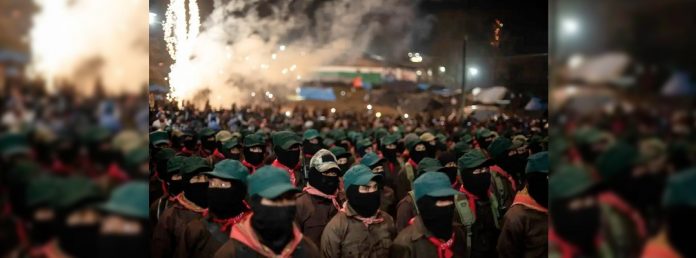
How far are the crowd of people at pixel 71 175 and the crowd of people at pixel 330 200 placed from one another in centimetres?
130

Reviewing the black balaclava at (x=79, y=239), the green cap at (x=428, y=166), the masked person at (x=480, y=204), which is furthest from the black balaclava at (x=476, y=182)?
the black balaclava at (x=79, y=239)

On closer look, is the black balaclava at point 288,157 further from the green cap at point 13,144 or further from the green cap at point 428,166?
the green cap at point 13,144

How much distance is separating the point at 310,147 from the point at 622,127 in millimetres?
7191

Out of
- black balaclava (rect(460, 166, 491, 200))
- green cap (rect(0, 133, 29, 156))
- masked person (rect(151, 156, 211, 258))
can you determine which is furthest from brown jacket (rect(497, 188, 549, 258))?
green cap (rect(0, 133, 29, 156))

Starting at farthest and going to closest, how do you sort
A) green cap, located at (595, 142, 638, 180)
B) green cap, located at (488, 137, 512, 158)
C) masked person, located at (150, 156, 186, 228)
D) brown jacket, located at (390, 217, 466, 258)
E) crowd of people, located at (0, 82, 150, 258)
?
green cap, located at (488, 137, 512, 158), masked person, located at (150, 156, 186, 228), brown jacket, located at (390, 217, 466, 258), crowd of people, located at (0, 82, 150, 258), green cap, located at (595, 142, 638, 180)

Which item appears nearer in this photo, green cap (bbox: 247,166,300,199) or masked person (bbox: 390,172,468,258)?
green cap (bbox: 247,166,300,199)

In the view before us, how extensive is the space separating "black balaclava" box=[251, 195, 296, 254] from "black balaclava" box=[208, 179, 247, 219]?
1011mm

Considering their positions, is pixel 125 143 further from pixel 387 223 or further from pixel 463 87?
pixel 463 87

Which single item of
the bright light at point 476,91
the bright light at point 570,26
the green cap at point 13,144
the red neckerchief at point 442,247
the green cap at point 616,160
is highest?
the bright light at point 476,91

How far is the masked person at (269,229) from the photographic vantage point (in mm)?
3510

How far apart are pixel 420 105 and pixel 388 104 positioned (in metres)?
0.74

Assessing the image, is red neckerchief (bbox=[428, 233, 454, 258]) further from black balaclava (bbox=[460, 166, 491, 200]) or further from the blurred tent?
the blurred tent

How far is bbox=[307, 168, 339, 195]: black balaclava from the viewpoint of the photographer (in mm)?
5934

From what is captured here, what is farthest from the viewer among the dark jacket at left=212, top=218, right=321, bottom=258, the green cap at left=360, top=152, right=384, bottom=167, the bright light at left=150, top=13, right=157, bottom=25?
the green cap at left=360, top=152, right=384, bottom=167
